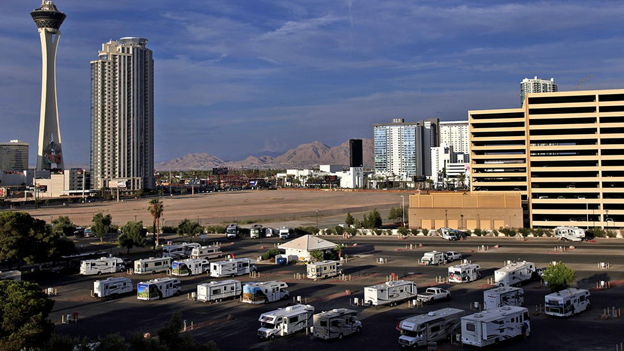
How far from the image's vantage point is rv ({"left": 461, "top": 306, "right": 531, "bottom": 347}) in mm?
24422

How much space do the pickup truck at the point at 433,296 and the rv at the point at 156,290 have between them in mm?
17971

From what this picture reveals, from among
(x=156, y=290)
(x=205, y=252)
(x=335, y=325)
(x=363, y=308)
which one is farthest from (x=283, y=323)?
(x=205, y=252)

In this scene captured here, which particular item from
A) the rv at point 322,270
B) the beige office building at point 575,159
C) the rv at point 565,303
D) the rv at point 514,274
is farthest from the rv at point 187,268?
the beige office building at point 575,159

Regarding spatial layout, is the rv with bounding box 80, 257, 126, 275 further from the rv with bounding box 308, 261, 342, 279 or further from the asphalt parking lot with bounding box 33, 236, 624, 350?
the rv with bounding box 308, 261, 342, 279

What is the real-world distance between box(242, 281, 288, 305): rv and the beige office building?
54122 millimetres

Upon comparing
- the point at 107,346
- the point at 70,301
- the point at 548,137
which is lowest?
the point at 70,301

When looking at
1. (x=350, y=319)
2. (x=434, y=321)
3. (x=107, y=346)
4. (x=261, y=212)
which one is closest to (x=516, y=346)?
(x=434, y=321)

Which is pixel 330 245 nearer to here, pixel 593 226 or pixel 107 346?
pixel 107 346

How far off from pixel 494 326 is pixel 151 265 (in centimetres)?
3296

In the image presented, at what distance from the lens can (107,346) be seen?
1780cm

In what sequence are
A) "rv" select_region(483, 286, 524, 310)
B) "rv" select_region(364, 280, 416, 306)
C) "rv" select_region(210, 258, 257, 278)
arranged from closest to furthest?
1. "rv" select_region(483, 286, 524, 310)
2. "rv" select_region(364, 280, 416, 306)
3. "rv" select_region(210, 258, 257, 278)

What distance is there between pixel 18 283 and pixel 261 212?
100 m

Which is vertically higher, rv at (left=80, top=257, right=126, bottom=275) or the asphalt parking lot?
rv at (left=80, top=257, right=126, bottom=275)

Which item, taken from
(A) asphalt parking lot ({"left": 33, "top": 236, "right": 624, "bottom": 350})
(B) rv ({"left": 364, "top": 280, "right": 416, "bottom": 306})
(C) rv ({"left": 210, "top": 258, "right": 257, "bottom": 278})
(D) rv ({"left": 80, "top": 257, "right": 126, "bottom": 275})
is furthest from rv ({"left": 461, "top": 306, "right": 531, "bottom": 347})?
(D) rv ({"left": 80, "top": 257, "right": 126, "bottom": 275})
